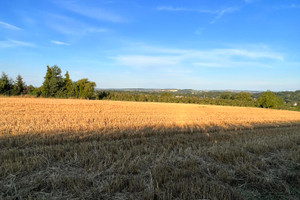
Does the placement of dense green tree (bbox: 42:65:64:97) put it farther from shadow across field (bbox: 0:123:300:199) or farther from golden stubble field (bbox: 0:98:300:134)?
shadow across field (bbox: 0:123:300:199)

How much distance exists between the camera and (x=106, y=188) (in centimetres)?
305

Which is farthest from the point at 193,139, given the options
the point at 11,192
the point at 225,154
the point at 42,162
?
the point at 11,192

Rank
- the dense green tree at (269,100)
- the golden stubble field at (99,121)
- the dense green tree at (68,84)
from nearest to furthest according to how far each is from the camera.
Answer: the golden stubble field at (99,121) < the dense green tree at (68,84) < the dense green tree at (269,100)

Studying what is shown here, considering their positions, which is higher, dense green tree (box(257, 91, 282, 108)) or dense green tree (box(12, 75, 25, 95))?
dense green tree (box(12, 75, 25, 95))

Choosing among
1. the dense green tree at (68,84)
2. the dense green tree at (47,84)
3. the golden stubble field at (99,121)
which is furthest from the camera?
the dense green tree at (68,84)

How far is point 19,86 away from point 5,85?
2.85 meters

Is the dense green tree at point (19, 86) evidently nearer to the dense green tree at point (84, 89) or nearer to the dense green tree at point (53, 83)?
the dense green tree at point (53, 83)

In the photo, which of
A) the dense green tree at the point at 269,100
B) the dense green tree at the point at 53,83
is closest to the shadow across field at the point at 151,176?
the dense green tree at the point at 53,83

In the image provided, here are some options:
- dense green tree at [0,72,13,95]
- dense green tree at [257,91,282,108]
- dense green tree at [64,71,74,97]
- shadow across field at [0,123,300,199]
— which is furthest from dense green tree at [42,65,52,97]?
dense green tree at [257,91,282,108]

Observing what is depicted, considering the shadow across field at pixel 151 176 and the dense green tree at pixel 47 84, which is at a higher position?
the dense green tree at pixel 47 84

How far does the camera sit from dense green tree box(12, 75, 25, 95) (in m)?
40.9

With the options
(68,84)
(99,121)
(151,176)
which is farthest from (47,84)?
(151,176)

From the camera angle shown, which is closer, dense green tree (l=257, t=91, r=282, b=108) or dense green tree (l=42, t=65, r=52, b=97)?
dense green tree (l=42, t=65, r=52, b=97)

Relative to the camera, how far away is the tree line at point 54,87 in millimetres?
40219
